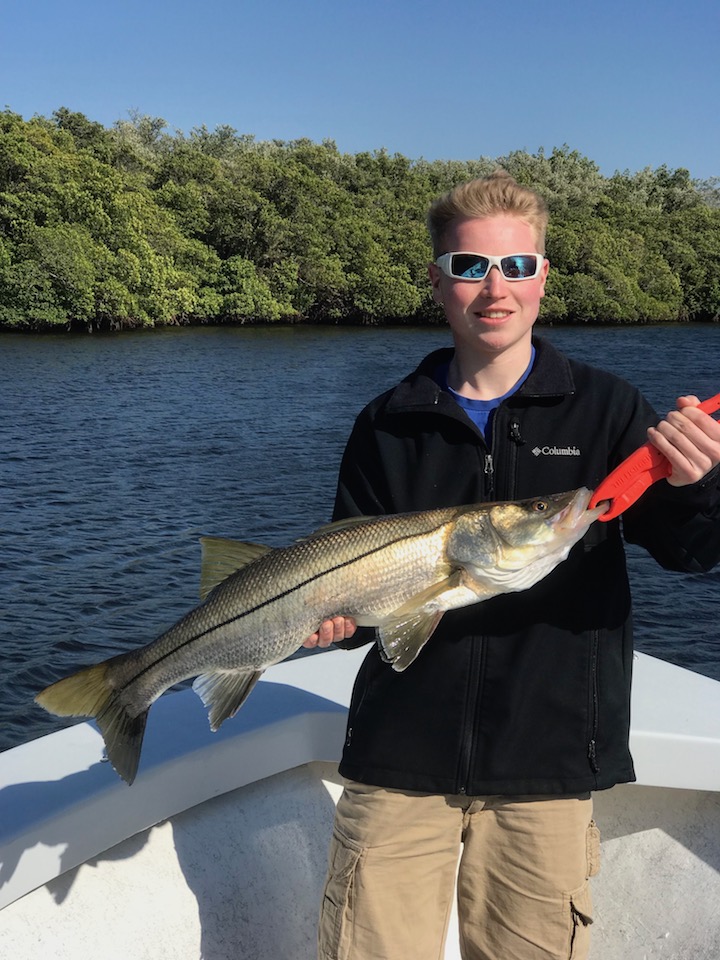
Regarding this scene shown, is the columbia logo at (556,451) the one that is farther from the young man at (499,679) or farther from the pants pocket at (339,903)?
the pants pocket at (339,903)

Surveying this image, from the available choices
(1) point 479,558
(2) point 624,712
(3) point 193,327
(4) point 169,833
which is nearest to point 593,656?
(2) point 624,712

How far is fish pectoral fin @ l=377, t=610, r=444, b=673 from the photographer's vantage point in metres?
2.73

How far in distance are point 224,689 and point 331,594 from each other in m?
0.49

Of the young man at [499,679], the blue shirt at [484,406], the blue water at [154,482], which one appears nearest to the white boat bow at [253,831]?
the young man at [499,679]

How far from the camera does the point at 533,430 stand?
3.04 m

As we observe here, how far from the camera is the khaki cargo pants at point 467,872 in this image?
115 inches

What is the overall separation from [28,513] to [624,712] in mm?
15415

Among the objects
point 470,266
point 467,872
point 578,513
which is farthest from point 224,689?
point 470,266

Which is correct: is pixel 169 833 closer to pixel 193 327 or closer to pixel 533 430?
pixel 533 430

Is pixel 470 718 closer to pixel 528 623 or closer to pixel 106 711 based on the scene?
pixel 528 623

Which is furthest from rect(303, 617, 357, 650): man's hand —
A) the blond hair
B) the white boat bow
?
the blond hair

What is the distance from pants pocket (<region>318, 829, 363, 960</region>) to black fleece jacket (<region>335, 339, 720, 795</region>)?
0.24 metres

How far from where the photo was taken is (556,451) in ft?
9.93

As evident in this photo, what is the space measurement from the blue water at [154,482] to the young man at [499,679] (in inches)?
300
